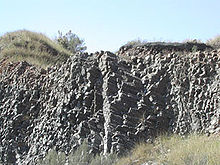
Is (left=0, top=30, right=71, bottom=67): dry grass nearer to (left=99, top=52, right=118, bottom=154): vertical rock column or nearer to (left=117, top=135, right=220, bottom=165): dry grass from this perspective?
(left=99, top=52, right=118, bottom=154): vertical rock column

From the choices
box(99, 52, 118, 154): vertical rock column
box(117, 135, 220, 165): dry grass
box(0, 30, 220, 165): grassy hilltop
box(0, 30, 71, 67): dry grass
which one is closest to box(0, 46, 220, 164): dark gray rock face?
box(99, 52, 118, 154): vertical rock column

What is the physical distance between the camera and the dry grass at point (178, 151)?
26.5 feet

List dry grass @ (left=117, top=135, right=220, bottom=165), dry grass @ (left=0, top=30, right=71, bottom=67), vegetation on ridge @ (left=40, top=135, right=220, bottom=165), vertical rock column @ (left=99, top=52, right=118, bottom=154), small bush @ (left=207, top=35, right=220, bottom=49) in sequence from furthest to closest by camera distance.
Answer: dry grass @ (left=0, top=30, right=71, bottom=67) < small bush @ (left=207, top=35, right=220, bottom=49) < vertical rock column @ (left=99, top=52, right=118, bottom=154) < vegetation on ridge @ (left=40, top=135, right=220, bottom=165) < dry grass @ (left=117, top=135, right=220, bottom=165)

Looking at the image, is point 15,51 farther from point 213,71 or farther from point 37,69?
point 213,71

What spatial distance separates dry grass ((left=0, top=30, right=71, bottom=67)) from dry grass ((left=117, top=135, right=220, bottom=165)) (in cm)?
735

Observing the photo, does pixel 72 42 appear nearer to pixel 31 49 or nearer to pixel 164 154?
pixel 31 49

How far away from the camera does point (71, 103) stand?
40.6 ft

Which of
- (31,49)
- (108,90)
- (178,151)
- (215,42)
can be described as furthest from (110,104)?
(31,49)

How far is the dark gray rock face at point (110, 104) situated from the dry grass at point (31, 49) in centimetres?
371

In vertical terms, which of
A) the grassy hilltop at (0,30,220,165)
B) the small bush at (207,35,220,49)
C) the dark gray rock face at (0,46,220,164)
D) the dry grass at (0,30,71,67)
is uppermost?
the dry grass at (0,30,71,67)

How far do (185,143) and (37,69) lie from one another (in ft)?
22.9

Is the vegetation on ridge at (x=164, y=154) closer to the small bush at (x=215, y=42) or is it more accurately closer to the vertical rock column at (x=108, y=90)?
the vertical rock column at (x=108, y=90)

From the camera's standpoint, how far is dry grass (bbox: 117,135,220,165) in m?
8.09

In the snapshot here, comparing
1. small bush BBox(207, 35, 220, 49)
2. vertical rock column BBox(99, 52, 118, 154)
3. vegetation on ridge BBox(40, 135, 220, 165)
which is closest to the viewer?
vegetation on ridge BBox(40, 135, 220, 165)
